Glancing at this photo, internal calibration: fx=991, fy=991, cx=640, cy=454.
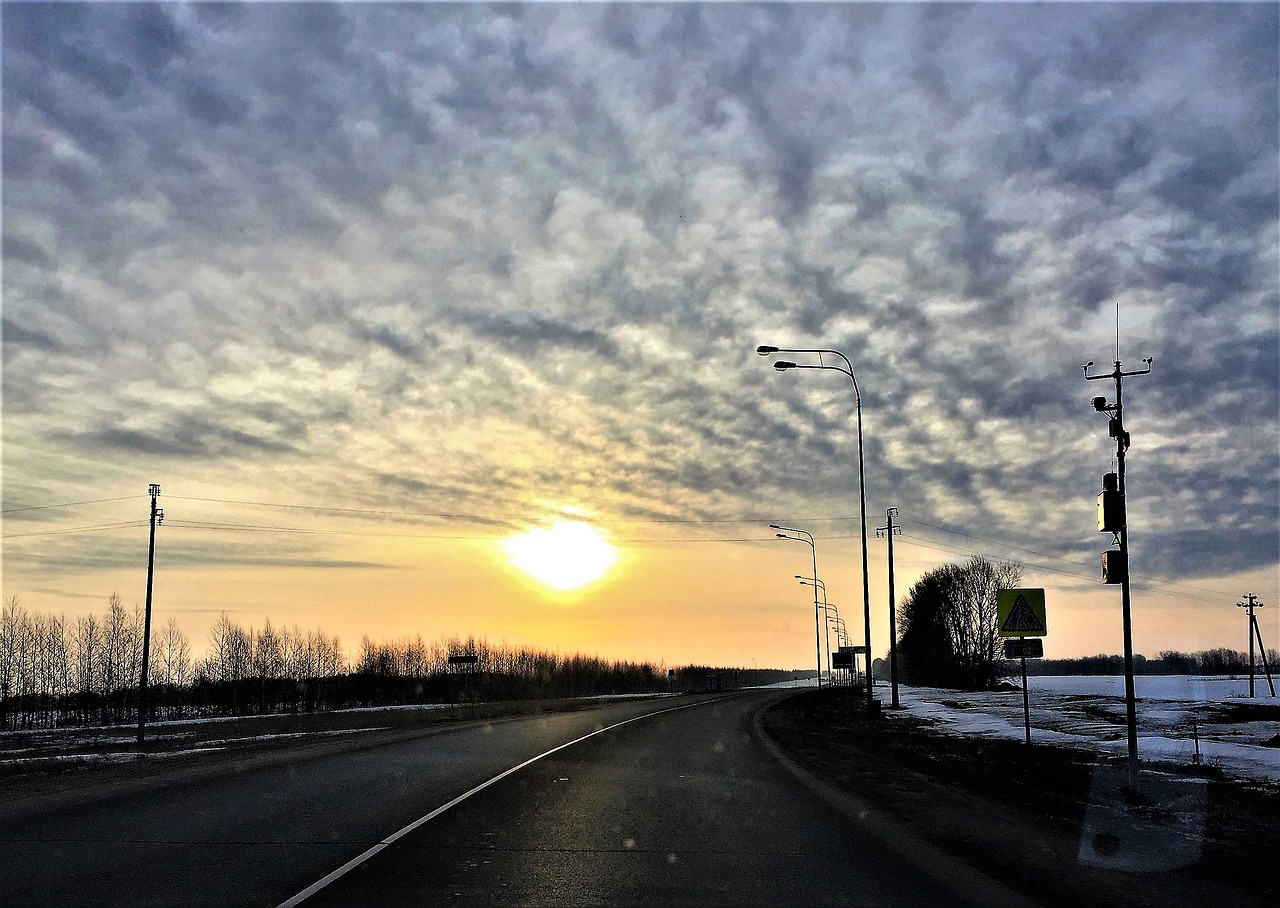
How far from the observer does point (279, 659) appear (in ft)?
406

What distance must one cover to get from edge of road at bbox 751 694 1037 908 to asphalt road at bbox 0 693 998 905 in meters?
0.11

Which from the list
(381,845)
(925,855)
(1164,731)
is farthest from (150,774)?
(1164,731)

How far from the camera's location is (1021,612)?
22891 mm

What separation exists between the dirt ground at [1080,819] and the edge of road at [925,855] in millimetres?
142

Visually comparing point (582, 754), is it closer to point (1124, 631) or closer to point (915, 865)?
point (1124, 631)

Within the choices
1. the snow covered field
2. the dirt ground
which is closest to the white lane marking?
the dirt ground

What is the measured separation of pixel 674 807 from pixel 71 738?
171ft

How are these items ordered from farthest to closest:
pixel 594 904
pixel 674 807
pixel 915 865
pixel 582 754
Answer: pixel 582 754
pixel 674 807
pixel 915 865
pixel 594 904

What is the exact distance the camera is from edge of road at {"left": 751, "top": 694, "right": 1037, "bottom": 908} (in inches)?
308

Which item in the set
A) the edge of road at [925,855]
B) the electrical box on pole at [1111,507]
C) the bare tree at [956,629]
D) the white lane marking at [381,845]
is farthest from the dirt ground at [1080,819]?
the bare tree at [956,629]

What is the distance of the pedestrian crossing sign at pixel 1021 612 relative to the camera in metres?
22.5

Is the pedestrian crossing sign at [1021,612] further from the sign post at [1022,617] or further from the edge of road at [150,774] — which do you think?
the edge of road at [150,774]

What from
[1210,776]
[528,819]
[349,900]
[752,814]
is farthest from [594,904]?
[1210,776]

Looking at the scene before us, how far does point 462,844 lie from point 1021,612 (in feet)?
54.2
